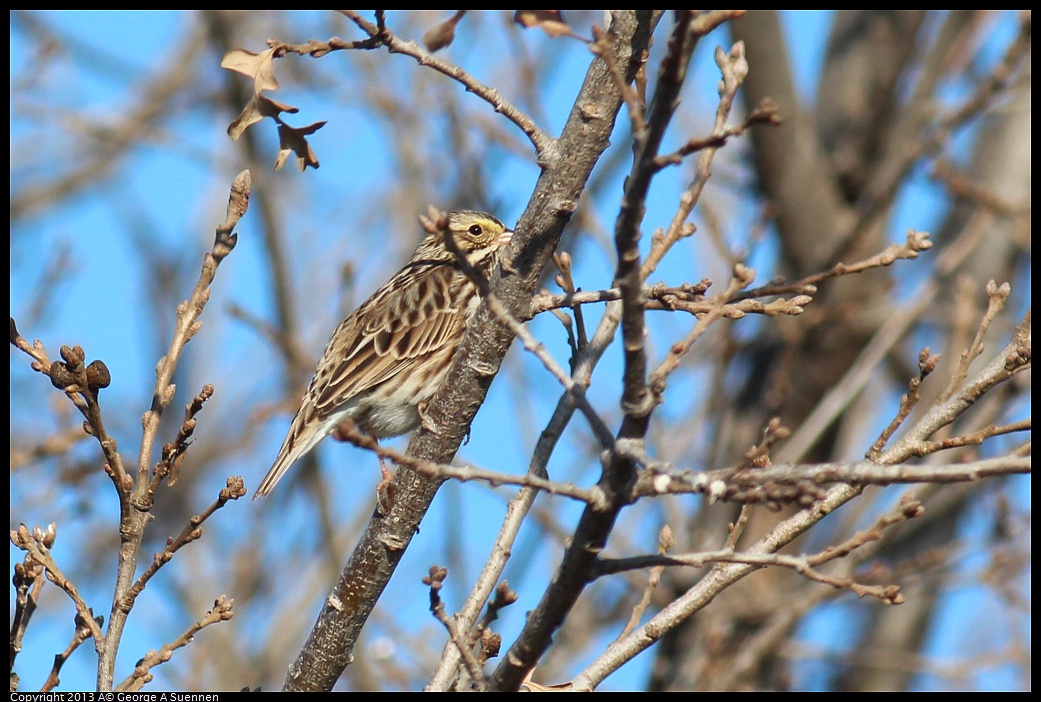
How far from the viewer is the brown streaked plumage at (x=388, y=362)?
236 inches

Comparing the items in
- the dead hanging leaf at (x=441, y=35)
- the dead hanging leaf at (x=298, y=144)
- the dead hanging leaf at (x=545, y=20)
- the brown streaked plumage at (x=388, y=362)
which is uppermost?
the brown streaked plumage at (x=388, y=362)

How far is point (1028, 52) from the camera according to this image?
7.82m

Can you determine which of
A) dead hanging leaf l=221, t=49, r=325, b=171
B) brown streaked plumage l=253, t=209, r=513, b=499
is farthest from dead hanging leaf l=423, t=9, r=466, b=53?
brown streaked plumage l=253, t=209, r=513, b=499

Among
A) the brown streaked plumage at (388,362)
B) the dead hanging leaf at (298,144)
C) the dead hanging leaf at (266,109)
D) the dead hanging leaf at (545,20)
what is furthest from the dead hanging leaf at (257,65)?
the brown streaked plumage at (388,362)

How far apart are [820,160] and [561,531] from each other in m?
3.72

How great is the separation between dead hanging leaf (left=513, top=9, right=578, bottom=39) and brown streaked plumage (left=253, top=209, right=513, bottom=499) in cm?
316

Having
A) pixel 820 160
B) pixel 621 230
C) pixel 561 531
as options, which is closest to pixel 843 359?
pixel 820 160

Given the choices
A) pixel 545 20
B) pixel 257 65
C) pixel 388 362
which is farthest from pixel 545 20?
pixel 388 362

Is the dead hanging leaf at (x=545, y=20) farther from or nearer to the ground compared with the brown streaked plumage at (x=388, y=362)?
nearer to the ground

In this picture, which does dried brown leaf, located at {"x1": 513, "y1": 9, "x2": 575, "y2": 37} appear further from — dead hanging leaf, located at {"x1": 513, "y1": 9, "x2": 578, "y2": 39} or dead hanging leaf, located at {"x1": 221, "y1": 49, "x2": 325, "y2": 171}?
dead hanging leaf, located at {"x1": 221, "y1": 49, "x2": 325, "y2": 171}

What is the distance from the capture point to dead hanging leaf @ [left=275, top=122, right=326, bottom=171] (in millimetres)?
3482

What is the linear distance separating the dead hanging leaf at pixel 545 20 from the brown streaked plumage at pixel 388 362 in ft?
10.4

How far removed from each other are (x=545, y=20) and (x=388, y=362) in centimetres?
363

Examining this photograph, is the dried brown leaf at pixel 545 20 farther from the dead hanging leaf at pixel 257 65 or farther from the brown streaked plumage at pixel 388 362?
the brown streaked plumage at pixel 388 362
